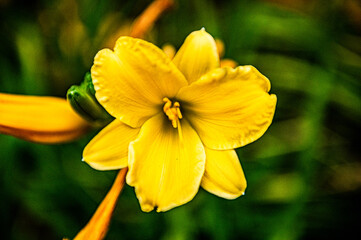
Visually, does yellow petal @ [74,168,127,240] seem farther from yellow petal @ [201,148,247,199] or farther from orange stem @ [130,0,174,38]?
orange stem @ [130,0,174,38]

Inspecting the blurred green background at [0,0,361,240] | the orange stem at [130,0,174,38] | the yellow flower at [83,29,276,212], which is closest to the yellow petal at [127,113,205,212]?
the yellow flower at [83,29,276,212]

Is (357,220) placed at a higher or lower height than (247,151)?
lower

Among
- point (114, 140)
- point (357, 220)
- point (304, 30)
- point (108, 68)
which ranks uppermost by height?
point (108, 68)

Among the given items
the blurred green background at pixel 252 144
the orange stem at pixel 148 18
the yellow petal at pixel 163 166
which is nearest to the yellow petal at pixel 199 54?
the yellow petal at pixel 163 166

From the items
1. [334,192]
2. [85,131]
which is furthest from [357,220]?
[85,131]

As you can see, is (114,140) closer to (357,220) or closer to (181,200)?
(181,200)

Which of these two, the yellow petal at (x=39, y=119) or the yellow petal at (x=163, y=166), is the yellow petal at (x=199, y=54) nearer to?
the yellow petal at (x=163, y=166)
